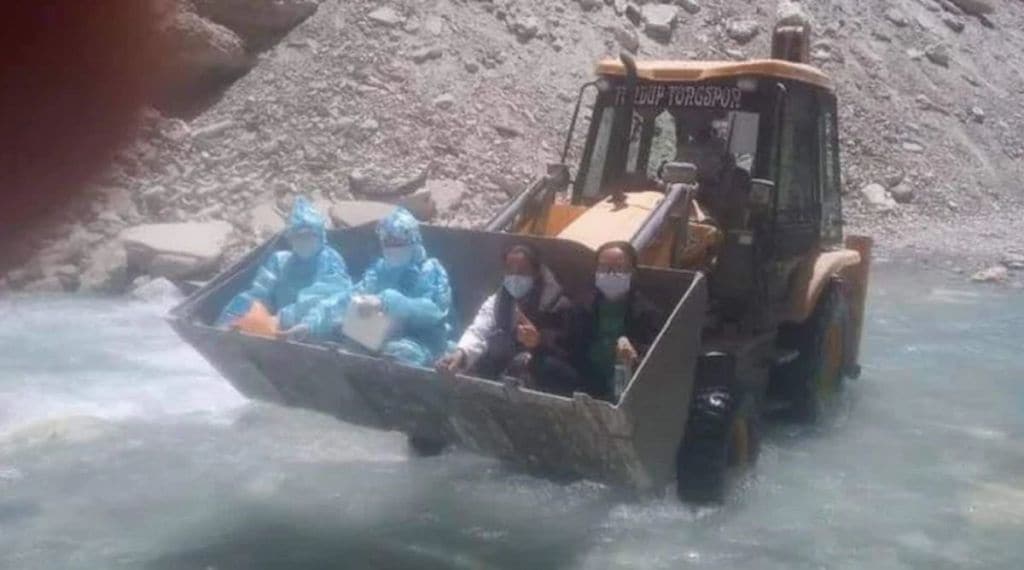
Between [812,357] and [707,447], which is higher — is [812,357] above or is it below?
above

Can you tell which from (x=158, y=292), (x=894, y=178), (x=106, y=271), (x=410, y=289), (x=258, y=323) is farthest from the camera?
(x=894, y=178)

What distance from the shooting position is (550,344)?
615 centimetres

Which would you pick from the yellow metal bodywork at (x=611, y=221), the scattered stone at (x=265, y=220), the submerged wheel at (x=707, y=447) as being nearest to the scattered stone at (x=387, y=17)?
the scattered stone at (x=265, y=220)

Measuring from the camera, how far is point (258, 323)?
257 inches

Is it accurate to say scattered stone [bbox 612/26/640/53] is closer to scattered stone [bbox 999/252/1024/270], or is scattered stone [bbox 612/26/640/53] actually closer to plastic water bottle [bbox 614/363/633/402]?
scattered stone [bbox 999/252/1024/270]

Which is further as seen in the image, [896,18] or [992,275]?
[896,18]

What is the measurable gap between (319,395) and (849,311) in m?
4.04

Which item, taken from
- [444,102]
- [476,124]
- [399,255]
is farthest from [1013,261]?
[399,255]

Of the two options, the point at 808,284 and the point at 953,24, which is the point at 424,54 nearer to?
the point at 808,284

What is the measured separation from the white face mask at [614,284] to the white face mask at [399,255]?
1.09m

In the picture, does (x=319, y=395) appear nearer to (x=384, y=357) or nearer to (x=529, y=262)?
(x=384, y=357)

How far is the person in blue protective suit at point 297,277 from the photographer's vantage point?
675 centimetres

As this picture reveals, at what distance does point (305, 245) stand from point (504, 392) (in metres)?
2.05

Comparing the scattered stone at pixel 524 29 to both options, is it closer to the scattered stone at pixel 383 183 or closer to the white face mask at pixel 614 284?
the scattered stone at pixel 383 183
